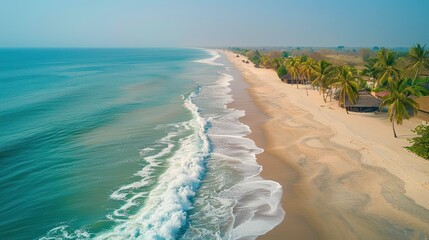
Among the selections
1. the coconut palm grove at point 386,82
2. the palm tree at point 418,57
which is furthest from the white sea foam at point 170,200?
the palm tree at point 418,57

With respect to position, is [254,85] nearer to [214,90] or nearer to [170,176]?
[214,90]

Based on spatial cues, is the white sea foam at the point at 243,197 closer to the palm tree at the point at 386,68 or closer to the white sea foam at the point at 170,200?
the white sea foam at the point at 170,200

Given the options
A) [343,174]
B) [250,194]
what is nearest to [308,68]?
[343,174]

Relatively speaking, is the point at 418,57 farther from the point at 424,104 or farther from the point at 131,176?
the point at 131,176

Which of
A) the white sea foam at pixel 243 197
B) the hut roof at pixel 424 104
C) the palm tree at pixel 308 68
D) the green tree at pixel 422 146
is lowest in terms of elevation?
the white sea foam at pixel 243 197

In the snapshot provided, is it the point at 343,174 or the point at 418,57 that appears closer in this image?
the point at 343,174
